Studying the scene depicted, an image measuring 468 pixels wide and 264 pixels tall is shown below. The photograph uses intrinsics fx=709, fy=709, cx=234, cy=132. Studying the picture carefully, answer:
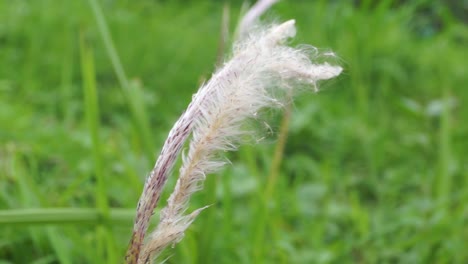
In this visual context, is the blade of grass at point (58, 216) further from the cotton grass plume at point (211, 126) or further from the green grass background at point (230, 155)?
the cotton grass plume at point (211, 126)

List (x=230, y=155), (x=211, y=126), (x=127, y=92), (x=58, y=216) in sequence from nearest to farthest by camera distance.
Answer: (x=211, y=126), (x=58, y=216), (x=127, y=92), (x=230, y=155)

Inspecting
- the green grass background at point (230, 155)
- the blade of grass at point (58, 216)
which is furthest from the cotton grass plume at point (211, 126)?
the blade of grass at point (58, 216)

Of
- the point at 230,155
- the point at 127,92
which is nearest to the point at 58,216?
the point at 127,92

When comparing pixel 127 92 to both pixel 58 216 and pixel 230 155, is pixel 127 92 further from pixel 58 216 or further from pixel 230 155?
pixel 230 155

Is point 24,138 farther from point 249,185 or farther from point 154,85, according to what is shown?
point 154,85

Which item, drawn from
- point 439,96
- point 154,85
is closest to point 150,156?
point 154,85

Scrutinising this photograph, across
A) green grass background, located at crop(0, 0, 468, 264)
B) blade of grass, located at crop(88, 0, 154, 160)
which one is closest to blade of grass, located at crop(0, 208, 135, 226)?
green grass background, located at crop(0, 0, 468, 264)
